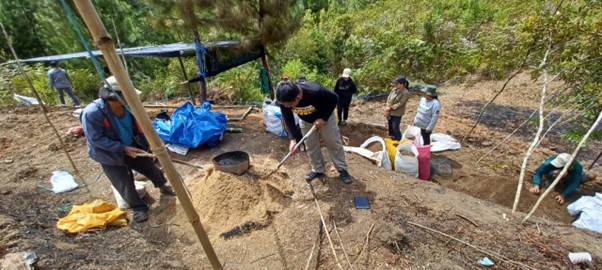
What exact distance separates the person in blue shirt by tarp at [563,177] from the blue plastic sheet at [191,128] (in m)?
5.08

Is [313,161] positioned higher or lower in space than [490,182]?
higher

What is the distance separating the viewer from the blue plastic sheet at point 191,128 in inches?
196

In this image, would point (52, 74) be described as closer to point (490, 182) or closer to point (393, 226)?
point (393, 226)

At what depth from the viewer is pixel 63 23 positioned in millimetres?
10289

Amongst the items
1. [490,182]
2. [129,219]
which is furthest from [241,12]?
[490,182]

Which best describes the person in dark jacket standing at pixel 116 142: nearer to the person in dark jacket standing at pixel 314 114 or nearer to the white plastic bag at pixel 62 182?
the white plastic bag at pixel 62 182

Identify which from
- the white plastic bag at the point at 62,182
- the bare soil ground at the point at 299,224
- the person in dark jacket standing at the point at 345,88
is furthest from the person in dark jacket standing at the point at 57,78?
the person in dark jacket standing at the point at 345,88

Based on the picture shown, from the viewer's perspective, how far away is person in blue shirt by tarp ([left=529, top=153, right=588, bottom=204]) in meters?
3.96

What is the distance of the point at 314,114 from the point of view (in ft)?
10.9

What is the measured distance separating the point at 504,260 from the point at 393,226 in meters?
0.95

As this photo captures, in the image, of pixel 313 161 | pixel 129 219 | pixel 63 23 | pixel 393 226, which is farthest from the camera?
pixel 63 23

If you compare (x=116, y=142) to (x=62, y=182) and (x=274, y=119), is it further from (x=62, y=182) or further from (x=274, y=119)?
(x=274, y=119)

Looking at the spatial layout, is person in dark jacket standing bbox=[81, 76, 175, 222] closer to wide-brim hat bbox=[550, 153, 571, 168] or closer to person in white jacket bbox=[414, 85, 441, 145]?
person in white jacket bbox=[414, 85, 441, 145]

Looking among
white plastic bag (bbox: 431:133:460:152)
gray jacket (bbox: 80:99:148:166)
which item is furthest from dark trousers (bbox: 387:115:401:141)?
gray jacket (bbox: 80:99:148:166)
